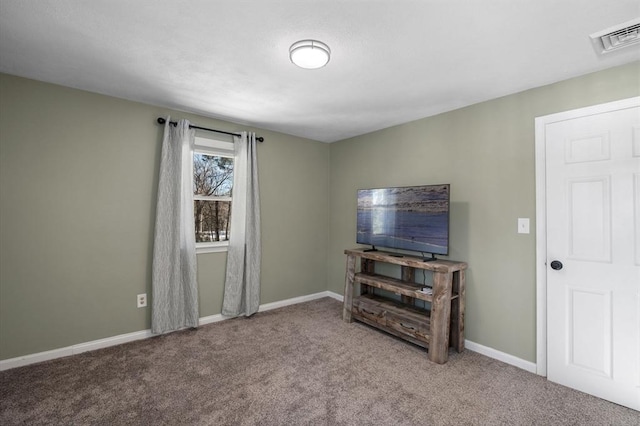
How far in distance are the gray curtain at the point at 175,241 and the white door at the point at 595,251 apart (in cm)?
338

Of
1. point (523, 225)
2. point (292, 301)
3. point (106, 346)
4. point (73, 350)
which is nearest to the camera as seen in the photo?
point (523, 225)

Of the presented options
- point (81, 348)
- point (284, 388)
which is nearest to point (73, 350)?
point (81, 348)

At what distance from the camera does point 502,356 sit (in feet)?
8.51

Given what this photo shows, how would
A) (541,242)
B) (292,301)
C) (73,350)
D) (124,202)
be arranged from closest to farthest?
(541,242)
(73,350)
(124,202)
(292,301)

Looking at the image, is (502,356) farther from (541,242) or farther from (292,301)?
(292,301)

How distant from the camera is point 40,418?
1.82 metres

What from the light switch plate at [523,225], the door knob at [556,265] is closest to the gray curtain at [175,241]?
the light switch plate at [523,225]

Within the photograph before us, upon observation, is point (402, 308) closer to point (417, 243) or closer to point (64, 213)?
point (417, 243)

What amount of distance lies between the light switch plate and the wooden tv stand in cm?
55

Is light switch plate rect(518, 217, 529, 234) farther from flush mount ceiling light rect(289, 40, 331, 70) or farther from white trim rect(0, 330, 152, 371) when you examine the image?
white trim rect(0, 330, 152, 371)

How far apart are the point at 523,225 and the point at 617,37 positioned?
4.58 feet

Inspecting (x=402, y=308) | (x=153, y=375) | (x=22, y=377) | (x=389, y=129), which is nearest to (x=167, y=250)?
(x=153, y=375)

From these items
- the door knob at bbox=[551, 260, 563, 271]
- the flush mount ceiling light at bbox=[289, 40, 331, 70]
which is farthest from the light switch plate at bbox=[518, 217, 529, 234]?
the flush mount ceiling light at bbox=[289, 40, 331, 70]

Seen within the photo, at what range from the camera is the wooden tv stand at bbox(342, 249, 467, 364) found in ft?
8.36
